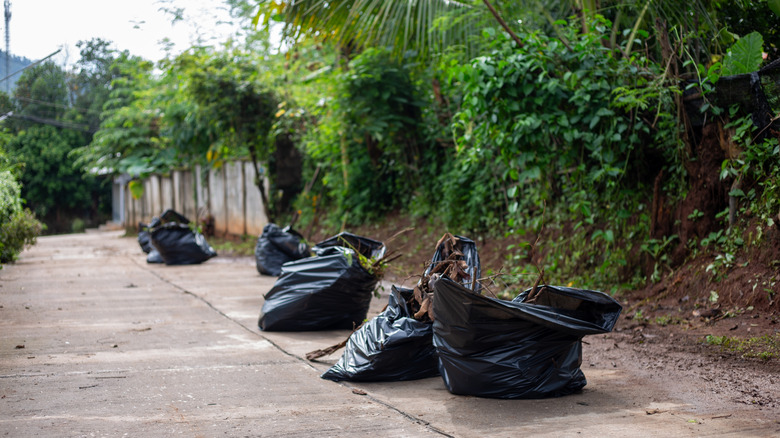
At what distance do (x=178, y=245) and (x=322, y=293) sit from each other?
21.6 feet

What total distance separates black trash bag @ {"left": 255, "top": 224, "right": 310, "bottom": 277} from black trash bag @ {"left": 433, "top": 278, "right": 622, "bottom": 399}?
19.4 feet

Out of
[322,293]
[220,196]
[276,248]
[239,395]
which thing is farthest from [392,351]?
[220,196]

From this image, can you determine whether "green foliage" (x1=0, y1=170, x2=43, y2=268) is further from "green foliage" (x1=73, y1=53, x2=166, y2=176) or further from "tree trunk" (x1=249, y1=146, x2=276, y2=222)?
"green foliage" (x1=73, y1=53, x2=166, y2=176)

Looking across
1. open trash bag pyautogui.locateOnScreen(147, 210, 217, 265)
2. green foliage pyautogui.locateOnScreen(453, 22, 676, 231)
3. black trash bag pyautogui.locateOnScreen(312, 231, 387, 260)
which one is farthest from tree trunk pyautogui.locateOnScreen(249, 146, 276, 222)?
black trash bag pyautogui.locateOnScreen(312, 231, 387, 260)

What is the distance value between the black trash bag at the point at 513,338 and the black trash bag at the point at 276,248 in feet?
19.4

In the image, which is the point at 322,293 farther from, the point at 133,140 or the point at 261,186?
the point at 133,140

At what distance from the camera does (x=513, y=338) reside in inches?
141

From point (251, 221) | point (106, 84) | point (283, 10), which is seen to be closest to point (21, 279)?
point (283, 10)

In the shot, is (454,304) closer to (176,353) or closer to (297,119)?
(176,353)

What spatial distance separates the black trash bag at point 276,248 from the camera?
31.0 ft

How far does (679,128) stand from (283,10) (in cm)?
457

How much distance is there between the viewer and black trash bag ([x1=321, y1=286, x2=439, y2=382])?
4.01m

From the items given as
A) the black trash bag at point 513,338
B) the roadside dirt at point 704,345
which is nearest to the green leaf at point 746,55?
the roadside dirt at point 704,345

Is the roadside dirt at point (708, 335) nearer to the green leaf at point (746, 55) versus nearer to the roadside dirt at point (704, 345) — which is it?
the roadside dirt at point (704, 345)
